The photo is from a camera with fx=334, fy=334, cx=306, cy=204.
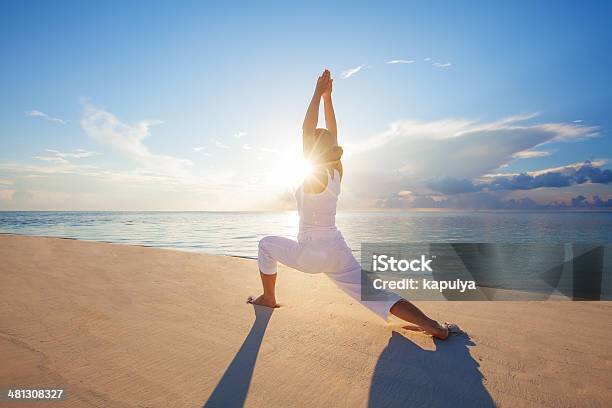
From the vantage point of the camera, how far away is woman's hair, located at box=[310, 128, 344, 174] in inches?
130

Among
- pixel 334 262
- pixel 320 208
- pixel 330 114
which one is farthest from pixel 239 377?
pixel 330 114

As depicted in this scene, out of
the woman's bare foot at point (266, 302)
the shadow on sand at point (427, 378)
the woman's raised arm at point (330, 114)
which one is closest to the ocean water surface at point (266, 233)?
the woman's bare foot at point (266, 302)

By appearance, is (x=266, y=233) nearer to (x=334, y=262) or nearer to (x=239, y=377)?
(x=334, y=262)

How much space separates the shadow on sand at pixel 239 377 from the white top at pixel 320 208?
112 cm

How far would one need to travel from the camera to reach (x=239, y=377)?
2428 millimetres

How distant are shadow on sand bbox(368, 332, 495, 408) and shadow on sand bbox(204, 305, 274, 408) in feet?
2.84

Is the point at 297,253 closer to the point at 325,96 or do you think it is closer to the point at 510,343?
the point at 325,96

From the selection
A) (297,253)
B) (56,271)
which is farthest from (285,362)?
(56,271)

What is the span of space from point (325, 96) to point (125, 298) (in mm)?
3551

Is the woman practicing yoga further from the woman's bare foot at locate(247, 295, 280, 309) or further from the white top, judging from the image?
the woman's bare foot at locate(247, 295, 280, 309)

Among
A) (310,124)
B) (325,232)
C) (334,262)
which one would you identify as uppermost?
(310,124)

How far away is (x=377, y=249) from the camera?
44.3 feet

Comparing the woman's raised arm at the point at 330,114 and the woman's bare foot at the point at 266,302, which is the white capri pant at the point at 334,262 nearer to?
the woman's bare foot at the point at 266,302

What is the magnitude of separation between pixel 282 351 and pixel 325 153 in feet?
6.13
